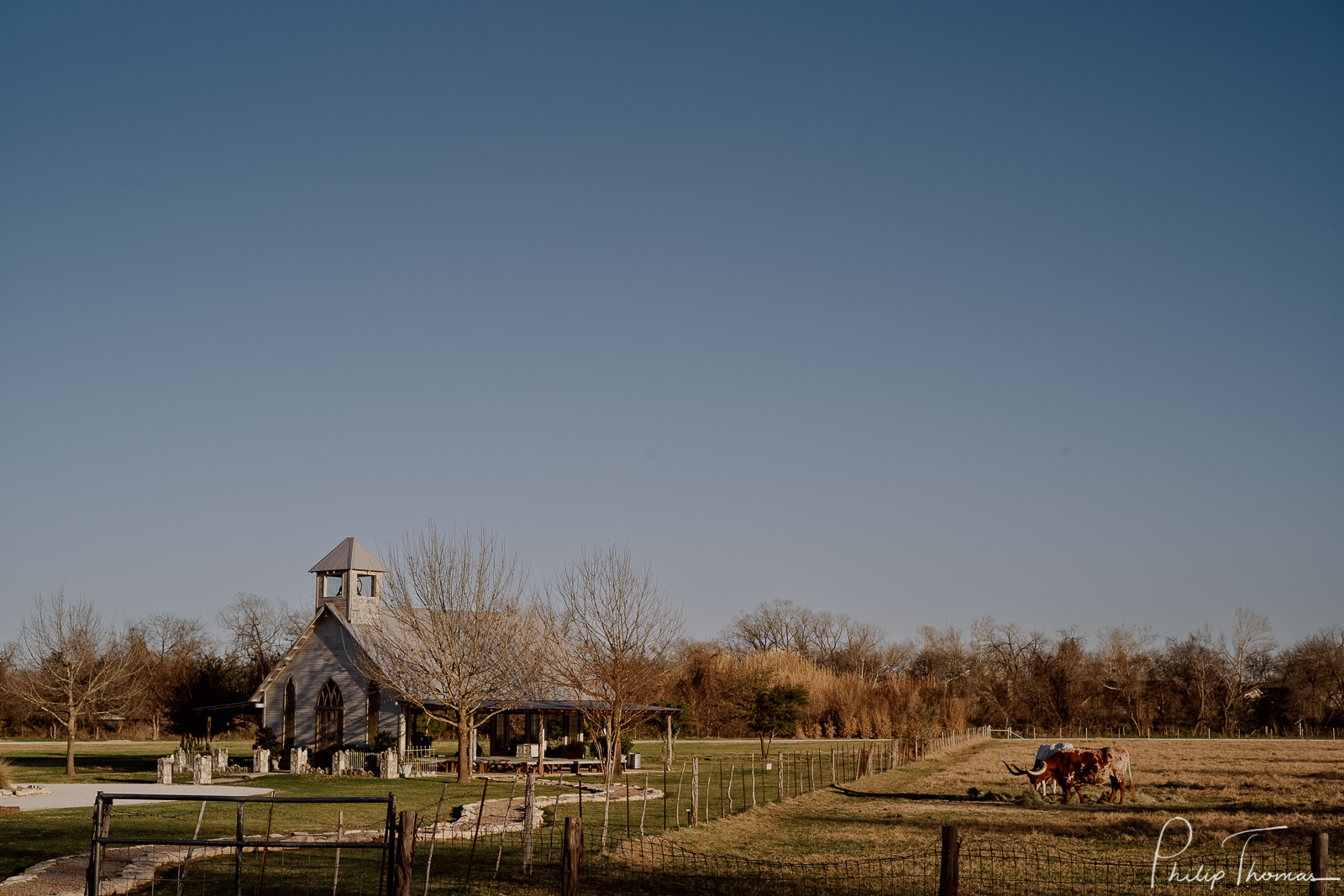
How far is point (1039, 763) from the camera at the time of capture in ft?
89.1

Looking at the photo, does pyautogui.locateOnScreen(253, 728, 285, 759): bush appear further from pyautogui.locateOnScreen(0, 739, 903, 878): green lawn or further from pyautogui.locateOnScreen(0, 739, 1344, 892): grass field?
pyautogui.locateOnScreen(0, 739, 1344, 892): grass field

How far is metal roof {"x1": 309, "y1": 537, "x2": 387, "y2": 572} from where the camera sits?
4425cm

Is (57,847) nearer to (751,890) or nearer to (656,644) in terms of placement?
(751,890)

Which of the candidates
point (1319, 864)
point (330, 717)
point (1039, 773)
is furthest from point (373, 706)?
point (1319, 864)

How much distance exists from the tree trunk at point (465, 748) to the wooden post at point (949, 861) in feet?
87.5

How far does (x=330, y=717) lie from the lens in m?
42.6

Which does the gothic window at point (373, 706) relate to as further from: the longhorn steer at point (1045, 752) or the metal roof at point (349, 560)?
the longhorn steer at point (1045, 752)

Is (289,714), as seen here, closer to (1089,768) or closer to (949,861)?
(1089,768)

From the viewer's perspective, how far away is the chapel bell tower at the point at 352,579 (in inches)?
1730

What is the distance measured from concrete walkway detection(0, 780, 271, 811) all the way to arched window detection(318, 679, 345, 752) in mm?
7606

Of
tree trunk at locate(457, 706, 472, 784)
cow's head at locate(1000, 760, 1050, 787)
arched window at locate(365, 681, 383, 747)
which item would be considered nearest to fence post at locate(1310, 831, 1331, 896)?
cow's head at locate(1000, 760, 1050, 787)

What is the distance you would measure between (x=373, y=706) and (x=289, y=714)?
4069 millimetres

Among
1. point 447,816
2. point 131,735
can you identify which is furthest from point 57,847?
point 131,735

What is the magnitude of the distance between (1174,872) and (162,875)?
48.6 ft
